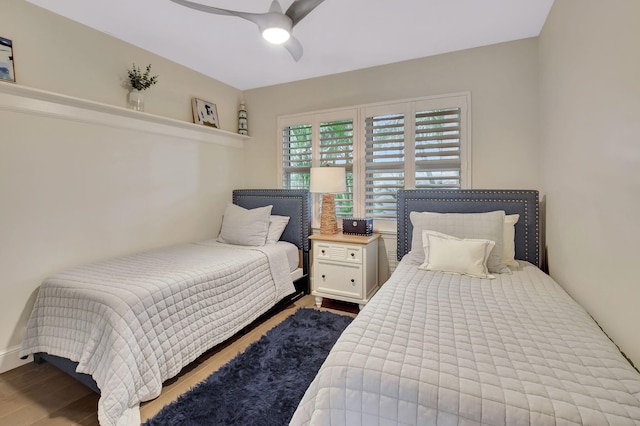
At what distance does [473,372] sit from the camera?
0.93 meters

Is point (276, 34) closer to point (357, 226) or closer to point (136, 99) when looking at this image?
point (136, 99)

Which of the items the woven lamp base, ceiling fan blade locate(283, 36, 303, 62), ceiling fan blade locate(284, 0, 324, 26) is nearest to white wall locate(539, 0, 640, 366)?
ceiling fan blade locate(284, 0, 324, 26)

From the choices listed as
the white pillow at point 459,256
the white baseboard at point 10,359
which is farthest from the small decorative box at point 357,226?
the white baseboard at point 10,359

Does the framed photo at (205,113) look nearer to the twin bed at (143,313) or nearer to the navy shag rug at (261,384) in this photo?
the twin bed at (143,313)

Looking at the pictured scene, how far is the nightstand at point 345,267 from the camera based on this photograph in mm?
2803

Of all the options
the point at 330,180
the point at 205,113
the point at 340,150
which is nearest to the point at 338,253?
the point at 330,180

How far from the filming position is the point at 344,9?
214cm

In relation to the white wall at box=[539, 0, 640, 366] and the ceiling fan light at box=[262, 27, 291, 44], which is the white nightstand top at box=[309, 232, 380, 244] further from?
the ceiling fan light at box=[262, 27, 291, 44]

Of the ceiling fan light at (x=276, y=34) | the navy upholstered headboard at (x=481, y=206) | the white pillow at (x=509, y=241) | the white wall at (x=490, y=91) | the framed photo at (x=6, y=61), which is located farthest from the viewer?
the white wall at (x=490, y=91)

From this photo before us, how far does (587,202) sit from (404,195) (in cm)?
142

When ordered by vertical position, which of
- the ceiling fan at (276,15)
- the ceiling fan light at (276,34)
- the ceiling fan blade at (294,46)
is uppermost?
the ceiling fan blade at (294,46)

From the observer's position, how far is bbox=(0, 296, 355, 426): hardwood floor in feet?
5.18

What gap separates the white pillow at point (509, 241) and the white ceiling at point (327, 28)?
153cm

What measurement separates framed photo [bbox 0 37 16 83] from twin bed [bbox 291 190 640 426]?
267cm
